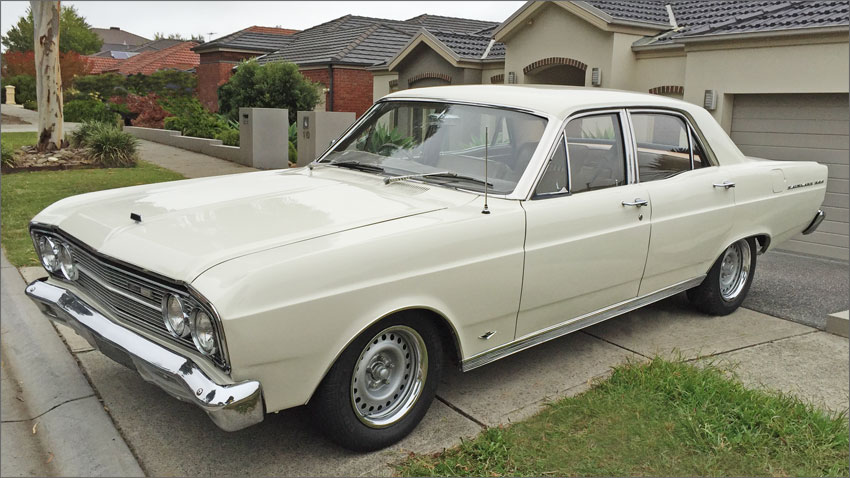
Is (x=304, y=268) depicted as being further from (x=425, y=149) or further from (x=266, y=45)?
(x=266, y=45)

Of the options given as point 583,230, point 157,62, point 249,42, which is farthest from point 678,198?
point 157,62

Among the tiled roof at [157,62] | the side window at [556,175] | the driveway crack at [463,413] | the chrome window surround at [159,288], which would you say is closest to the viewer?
the chrome window surround at [159,288]

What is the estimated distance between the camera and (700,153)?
18.1 feet

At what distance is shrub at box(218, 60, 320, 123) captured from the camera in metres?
18.3

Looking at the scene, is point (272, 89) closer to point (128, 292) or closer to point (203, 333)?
point (128, 292)

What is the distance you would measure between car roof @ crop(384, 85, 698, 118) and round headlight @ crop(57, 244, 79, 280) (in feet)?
7.78

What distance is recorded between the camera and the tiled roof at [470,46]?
1608cm

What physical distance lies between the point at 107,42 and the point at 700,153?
300 feet

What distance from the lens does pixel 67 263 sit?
155 inches

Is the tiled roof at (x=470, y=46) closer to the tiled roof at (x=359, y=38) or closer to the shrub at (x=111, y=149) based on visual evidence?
the tiled roof at (x=359, y=38)

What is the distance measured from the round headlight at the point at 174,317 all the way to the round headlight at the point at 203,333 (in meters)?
0.07

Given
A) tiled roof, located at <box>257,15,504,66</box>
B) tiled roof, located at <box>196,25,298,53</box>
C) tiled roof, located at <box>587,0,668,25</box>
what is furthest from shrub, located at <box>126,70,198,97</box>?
tiled roof, located at <box>587,0,668,25</box>

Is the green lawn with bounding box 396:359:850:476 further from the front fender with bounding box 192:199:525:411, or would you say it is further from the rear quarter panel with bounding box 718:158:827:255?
the rear quarter panel with bounding box 718:158:827:255

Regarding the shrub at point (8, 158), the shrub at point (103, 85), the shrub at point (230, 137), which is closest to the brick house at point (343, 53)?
the shrub at point (103, 85)
